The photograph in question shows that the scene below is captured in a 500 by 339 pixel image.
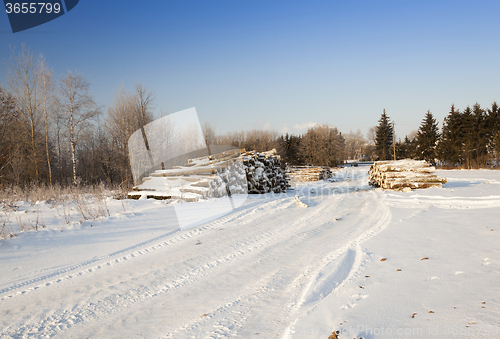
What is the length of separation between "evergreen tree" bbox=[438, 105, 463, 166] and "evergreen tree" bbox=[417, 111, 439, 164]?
9.65 ft

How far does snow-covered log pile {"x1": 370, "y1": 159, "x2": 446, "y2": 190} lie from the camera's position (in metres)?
12.4

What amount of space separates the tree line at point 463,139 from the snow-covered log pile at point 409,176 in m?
22.1

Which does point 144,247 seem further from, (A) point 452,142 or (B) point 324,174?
(A) point 452,142

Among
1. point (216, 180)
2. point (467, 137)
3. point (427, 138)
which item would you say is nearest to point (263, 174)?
point (216, 180)

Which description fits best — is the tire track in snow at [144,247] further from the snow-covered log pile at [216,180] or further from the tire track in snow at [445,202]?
the tire track in snow at [445,202]

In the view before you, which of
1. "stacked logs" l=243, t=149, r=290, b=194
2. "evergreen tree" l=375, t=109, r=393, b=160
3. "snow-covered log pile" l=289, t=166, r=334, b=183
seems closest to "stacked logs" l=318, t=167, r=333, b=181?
"snow-covered log pile" l=289, t=166, r=334, b=183

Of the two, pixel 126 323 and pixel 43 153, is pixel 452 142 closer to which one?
pixel 126 323

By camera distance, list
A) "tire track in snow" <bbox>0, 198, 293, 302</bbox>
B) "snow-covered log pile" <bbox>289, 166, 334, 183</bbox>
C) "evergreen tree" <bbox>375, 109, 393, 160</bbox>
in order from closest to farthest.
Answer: "tire track in snow" <bbox>0, 198, 293, 302</bbox>, "snow-covered log pile" <bbox>289, 166, 334, 183</bbox>, "evergreen tree" <bbox>375, 109, 393, 160</bbox>

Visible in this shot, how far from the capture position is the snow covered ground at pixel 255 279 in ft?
8.04

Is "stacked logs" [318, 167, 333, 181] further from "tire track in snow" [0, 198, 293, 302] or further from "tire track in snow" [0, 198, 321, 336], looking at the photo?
"tire track in snow" [0, 198, 321, 336]

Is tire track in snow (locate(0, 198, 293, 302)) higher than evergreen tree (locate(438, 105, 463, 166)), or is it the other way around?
evergreen tree (locate(438, 105, 463, 166))

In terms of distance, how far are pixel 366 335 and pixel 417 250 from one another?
2879mm

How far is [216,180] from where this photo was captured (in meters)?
11.1

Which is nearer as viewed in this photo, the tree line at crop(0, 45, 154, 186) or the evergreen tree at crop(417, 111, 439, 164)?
the tree line at crop(0, 45, 154, 186)
